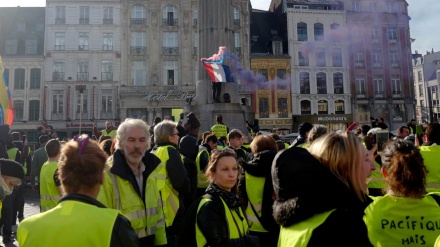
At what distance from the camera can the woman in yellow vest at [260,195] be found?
3896 mm

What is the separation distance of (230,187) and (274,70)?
122 feet

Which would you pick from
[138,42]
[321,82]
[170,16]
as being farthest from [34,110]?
[321,82]

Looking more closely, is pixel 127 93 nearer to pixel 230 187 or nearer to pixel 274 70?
pixel 274 70

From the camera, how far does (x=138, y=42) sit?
3744 centimetres

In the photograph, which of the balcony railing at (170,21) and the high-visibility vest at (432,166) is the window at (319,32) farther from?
the high-visibility vest at (432,166)

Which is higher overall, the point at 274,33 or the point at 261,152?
the point at 274,33

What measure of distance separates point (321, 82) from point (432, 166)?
1484 inches

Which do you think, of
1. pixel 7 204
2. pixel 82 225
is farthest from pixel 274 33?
pixel 82 225

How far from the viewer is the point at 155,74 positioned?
121 feet

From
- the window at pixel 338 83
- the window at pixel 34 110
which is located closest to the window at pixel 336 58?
the window at pixel 338 83

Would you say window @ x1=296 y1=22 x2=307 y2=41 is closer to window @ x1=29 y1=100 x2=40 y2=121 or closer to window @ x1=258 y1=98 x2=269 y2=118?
window @ x1=258 y1=98 x2=269 y2=118

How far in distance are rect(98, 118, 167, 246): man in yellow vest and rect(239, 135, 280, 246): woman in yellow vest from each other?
3.35 feet

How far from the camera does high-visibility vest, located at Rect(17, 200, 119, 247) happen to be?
1.87m

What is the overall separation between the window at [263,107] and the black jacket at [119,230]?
1443 inches
